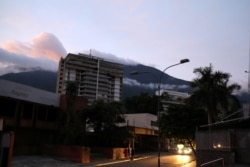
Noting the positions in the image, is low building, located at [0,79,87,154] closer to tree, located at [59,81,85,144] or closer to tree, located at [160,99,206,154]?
tree, located at [59,81,85,144]

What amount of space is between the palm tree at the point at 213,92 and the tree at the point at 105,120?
11724 millimetres

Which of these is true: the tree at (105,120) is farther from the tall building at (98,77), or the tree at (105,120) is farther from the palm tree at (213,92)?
the tall building at (98,77)

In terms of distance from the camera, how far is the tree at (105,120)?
139ft

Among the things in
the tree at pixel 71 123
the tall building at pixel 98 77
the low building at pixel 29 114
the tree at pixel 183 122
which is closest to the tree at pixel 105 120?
the tree at pixel 71 123

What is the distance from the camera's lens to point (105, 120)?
42594 millimetres

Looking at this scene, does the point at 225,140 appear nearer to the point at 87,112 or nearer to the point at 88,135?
the point at 87,112

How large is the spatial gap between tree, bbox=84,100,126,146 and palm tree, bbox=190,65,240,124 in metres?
11.7

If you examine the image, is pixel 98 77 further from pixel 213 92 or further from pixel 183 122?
pixel 213 92

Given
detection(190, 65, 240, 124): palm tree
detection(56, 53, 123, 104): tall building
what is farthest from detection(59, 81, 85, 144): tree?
detection(56, 53, 123, 104): tall building

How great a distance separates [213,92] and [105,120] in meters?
14.4

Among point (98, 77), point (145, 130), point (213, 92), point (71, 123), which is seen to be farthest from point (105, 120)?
point (98, 77)

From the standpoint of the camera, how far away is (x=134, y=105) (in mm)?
101625

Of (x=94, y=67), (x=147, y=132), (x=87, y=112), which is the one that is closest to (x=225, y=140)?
(x=87, y=112)

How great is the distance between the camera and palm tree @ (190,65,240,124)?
34.6 metres
